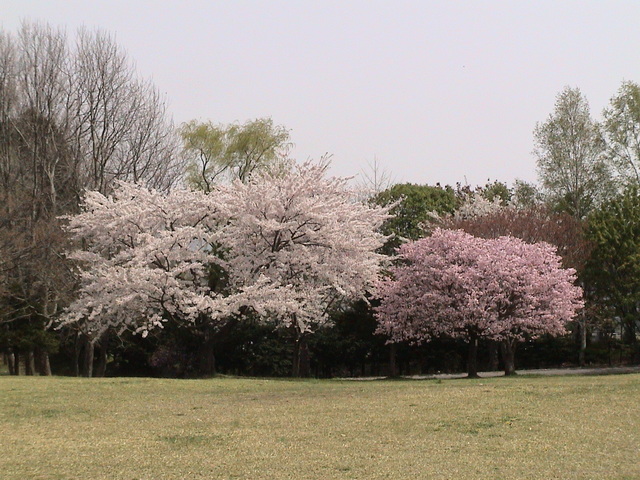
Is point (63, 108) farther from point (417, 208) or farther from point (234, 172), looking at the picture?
point (417, 208)

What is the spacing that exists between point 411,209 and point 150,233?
15.8 meters

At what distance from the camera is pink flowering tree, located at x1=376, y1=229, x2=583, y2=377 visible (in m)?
28.0

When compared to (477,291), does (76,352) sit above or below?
below

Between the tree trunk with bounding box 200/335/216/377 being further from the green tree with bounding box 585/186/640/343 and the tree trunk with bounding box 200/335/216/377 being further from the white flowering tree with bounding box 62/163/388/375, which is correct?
the green tree with bounding box 585/186/640/343

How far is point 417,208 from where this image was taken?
4103 cm

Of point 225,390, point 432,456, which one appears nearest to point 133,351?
point 225,390

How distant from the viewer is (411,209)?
4097 cm

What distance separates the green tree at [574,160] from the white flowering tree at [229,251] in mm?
19788

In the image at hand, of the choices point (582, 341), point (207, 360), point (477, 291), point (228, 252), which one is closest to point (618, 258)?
point (582, 341)

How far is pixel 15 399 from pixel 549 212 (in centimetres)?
3022

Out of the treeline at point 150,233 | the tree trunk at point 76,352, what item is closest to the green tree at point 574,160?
the treeline at point 150,233

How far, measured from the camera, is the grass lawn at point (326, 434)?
10258mm

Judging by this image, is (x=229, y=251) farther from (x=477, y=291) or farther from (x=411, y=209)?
(x=411, y=209)

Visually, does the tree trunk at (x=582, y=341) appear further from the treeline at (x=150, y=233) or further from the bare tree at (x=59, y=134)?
the bare tree at (x=59, y=134)
